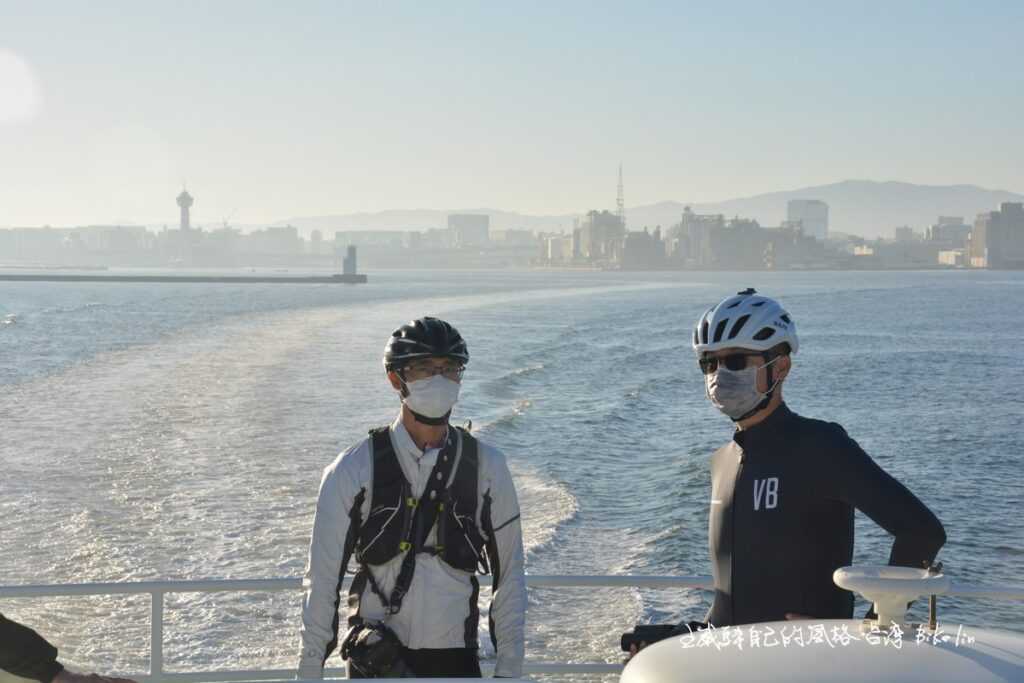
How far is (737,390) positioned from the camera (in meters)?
3.49

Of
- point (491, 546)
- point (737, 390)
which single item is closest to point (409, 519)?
point (491, 546)

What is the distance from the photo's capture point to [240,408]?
3759 centimetres

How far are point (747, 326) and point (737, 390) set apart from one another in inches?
7.8

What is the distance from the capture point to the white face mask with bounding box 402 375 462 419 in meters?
3.50

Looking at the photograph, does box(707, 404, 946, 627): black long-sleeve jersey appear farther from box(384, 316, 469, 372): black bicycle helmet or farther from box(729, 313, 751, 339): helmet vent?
box(384, 316, 469, 372): black bicycle helmet

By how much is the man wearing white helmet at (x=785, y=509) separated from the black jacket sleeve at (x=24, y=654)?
5.87 feet

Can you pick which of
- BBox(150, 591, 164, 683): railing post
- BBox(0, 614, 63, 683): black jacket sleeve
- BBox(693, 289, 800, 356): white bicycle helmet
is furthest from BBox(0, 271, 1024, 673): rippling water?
BBox(693, 289, 800, 356): white bicycle helmet

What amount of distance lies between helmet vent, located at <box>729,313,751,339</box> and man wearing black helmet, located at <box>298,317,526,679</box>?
2.56 ft

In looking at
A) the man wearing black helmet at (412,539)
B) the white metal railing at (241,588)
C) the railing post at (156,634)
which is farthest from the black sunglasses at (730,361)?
the railing post at (156,634)

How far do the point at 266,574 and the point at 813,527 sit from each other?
50.7ft

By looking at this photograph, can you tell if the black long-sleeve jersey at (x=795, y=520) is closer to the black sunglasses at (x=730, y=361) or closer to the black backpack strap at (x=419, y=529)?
the black sunglasses at (x=730, y=361)

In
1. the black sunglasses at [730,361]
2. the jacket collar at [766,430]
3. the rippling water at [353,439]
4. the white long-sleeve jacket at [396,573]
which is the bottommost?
the rippling water at [353,439]

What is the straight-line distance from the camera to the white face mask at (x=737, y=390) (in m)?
3.47

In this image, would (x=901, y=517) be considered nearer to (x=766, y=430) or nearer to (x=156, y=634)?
(x=766, y=430)
